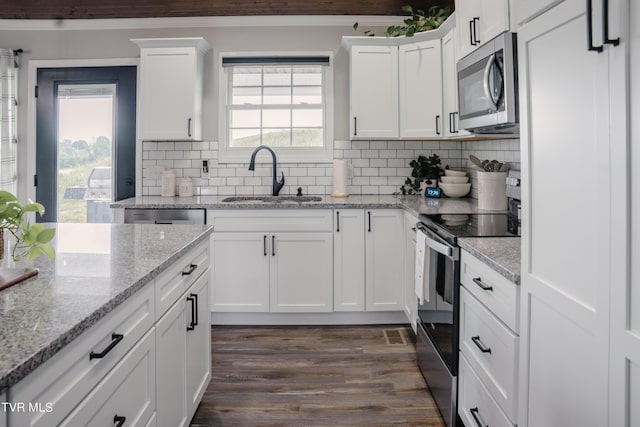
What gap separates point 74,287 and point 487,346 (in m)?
1.37

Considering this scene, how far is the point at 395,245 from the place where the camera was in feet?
11.1

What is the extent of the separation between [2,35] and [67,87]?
0.75 meters

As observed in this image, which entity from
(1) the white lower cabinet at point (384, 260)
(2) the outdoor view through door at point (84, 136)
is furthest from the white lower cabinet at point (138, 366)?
(2) the outdoor view through door at point (84, 136)

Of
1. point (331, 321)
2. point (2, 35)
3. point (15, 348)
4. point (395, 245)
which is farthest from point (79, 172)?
point (15, 348)

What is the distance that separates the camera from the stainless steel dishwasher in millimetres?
3357

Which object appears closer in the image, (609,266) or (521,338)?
(609,266)

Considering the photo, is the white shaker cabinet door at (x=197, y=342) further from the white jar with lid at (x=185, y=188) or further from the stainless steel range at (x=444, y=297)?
the white jar with lid at (x=185, y=188)

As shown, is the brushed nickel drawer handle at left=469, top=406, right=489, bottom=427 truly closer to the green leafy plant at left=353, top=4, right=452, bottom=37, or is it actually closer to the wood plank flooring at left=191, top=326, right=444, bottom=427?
the wood plank flooring at left=191, top=326, right=444, bottom=427

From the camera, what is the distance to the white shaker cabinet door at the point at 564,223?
3.21 feet

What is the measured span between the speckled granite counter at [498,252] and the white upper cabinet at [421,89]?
1.82m

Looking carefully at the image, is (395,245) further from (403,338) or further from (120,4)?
(120,4)

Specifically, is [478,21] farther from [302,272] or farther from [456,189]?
[302,272]

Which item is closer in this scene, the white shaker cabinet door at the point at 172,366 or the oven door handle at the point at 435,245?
the white shaker cabinet door at the point at 172,366

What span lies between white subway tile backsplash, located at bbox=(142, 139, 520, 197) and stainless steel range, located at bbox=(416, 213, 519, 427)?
4.69ft
